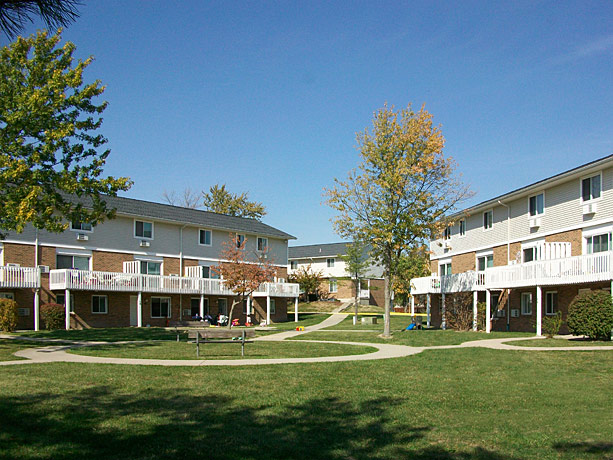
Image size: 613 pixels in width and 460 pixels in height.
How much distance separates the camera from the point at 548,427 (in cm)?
898

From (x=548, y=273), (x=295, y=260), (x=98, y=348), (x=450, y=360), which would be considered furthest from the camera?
(x=295, y=260)

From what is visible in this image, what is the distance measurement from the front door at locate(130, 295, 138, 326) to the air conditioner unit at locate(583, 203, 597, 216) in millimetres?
26864

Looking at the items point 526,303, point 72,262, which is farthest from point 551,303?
point 72,262

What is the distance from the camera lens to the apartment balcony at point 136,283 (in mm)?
33812

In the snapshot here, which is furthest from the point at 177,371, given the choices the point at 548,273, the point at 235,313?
A: the point at 235,313

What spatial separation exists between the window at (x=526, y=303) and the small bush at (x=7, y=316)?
82.0ft

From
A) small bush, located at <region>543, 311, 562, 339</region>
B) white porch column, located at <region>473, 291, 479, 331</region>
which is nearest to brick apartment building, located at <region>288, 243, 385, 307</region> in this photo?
white porch column, located at <region>473, 291, 479, 331</region>

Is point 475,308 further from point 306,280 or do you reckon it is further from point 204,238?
point 306,280

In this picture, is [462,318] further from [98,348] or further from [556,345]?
[98,348]

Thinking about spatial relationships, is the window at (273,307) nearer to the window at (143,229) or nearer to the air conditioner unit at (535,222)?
the window at (143,229)

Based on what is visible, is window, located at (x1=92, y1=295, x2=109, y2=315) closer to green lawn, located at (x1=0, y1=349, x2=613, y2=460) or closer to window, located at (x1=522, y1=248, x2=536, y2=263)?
green lawn, located at (x1=0, y1=349, x2=613, y2=460)

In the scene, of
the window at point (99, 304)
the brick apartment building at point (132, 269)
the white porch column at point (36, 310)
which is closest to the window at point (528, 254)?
the brick apartment building at point (132, 269)

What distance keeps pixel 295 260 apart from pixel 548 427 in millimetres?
64018

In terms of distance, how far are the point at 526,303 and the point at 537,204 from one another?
5.00 m
